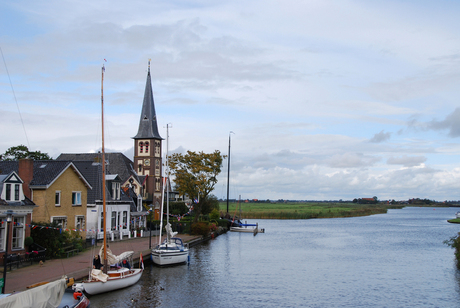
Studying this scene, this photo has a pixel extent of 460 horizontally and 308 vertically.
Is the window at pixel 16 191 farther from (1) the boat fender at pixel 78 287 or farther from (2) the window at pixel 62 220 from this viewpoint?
(1) the boat fender at pixel 78 287

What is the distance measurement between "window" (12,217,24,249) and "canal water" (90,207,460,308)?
30.0 feet

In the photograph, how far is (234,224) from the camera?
83.0 m

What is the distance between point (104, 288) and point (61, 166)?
51.5ft

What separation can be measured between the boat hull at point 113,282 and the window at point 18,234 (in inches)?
329

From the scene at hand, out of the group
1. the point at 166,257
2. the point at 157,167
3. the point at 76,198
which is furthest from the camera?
the point at 157,167

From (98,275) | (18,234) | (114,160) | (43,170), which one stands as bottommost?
(98,275)

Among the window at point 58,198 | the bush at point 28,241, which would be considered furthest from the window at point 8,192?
the window at point 58,198

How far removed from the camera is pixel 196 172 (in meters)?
69.6

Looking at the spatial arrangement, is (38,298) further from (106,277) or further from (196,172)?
(196,172)

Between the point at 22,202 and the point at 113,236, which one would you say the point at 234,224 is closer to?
the point at 113,236

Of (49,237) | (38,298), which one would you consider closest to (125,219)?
(49,237)

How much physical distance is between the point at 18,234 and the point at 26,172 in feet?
18.6

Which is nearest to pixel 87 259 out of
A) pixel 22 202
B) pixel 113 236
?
pixel 22 202

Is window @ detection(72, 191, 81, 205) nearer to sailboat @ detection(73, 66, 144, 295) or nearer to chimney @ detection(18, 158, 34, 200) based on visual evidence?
chimney @ detection(18, 158, 34, 200)
